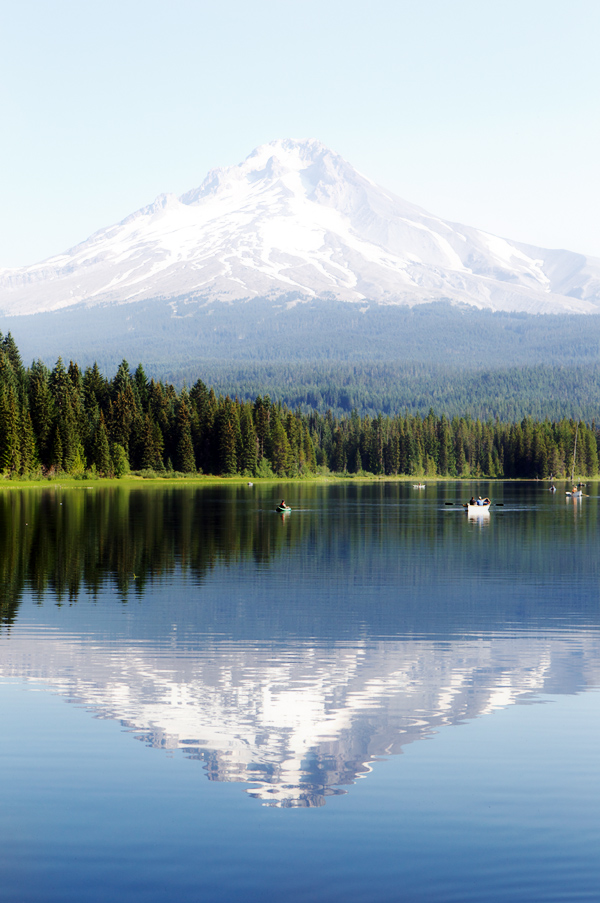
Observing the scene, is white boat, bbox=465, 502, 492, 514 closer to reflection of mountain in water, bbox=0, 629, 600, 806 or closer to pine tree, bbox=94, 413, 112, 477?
reflection of mountain in water, bbox=0, 629, 600, 806

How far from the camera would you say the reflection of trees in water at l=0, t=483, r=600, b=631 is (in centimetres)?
3575

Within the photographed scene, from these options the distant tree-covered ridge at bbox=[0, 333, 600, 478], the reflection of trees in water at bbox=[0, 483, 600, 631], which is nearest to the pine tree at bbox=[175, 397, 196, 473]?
the distant tree-covered ridge at bbox=[0, 333, 600, 478]

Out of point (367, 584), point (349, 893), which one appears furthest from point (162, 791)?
point (367, 584)

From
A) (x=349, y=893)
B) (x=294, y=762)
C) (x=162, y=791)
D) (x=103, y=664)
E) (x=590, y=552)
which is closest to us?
(x=349, y=893)

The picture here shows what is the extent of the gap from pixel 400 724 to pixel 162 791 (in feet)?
18.1

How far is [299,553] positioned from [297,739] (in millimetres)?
34798

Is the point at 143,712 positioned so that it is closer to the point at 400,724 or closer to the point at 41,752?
the point at 41,752

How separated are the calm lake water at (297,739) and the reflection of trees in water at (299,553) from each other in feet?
1.31

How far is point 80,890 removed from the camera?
39.3 feet

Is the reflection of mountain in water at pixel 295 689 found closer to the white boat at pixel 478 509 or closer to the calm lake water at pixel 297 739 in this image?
the calm lake water at pixel 297 739

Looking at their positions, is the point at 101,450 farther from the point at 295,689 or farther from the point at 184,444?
the point at 295,689

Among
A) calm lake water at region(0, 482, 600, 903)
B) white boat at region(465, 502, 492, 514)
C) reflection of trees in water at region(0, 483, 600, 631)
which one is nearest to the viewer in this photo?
calm lake water at region(0, 482, 600, 903)

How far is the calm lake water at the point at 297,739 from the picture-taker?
41.1 ft

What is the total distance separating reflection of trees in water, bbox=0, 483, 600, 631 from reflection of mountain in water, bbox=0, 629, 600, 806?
4.44 metres
